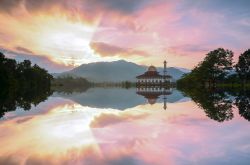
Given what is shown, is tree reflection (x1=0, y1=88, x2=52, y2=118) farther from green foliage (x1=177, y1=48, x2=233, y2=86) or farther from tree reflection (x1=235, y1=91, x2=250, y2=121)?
green foliage (x1=177, y1=48, x2=233, y2=86)

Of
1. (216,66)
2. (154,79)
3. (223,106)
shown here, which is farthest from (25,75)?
(223,106)


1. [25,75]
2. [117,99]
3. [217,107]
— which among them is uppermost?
[25,75]

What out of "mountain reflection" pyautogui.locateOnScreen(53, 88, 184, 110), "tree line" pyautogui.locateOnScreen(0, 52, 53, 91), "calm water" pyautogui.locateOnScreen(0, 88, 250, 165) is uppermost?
"tree line" pyautogui.locateOnScreen(0, 52, 53, 91)

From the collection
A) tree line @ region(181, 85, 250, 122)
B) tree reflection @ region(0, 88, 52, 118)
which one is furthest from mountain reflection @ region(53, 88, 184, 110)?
tree line @ region(181, 85, 250, 122)

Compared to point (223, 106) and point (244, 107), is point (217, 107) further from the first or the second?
point (244, 107)

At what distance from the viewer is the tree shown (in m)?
77.6

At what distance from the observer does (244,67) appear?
255ft

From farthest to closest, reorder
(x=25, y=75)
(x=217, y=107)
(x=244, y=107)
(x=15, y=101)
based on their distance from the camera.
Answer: (x=25, y=75)
(x=15, y=101)
(x=217, y=107)
(x=244, y=107)

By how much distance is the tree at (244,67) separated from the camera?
77.6 metres

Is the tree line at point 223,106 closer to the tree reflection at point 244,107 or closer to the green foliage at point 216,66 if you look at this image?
the tree reflection at point 244,107

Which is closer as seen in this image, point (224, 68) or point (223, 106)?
point (223, 106)

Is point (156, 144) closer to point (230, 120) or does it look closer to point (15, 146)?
point (15, 146)

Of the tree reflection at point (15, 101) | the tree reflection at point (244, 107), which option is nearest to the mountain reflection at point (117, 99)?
the tree reflection at point (15, 101)

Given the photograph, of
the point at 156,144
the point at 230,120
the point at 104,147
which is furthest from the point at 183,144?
the point at 230,120
